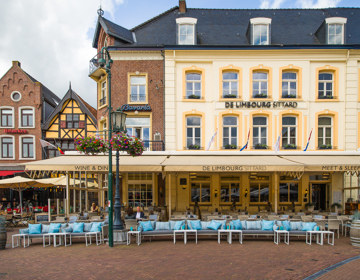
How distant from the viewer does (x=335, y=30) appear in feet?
54.3

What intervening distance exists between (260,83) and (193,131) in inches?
191

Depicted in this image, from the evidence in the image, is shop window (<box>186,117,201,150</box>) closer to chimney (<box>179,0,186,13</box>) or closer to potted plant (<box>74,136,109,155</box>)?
potted plant (<box>74,136,109,155</box>)

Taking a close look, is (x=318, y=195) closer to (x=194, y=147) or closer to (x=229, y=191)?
(x=229, y=191)

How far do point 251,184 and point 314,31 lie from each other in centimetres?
1052

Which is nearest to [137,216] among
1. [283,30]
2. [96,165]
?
[96,165]

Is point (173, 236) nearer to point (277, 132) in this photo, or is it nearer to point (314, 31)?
point (277, 132)

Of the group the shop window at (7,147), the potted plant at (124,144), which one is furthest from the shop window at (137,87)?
the shop window at (7,147)

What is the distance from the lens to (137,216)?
11344mm

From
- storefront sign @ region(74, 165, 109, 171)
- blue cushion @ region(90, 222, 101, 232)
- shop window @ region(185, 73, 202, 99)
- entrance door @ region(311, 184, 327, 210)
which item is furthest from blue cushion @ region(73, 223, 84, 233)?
entrance door @ region(311, 184, 327, 210)

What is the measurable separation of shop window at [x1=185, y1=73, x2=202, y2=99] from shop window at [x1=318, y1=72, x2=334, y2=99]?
7.11 m

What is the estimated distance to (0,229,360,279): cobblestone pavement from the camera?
635cm

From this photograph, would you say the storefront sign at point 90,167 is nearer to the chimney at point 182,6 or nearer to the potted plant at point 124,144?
the potted plant at point 124,144

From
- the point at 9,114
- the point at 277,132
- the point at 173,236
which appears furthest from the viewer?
the point at 9,114

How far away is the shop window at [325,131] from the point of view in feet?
53.5
